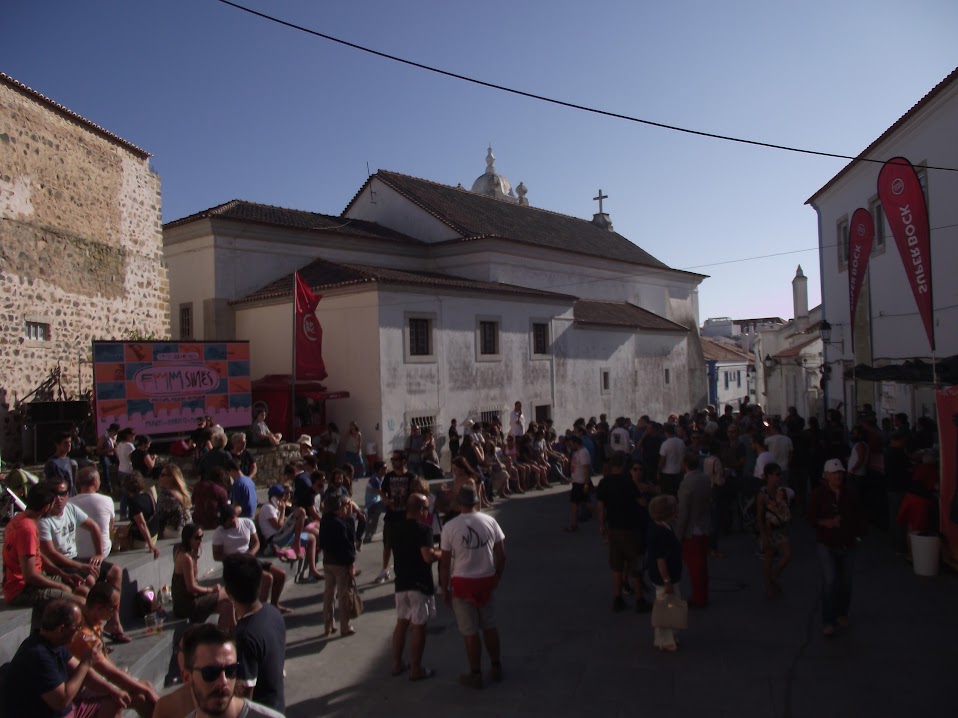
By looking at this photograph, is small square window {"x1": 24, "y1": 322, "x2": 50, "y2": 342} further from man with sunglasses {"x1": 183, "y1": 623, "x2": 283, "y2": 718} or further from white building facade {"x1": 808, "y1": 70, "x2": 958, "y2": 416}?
white building facade {"x1": 808, "y1": 70, "x2": 958, "y2": 416}

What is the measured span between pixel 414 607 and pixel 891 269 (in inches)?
616

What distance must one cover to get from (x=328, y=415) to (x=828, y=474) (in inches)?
600

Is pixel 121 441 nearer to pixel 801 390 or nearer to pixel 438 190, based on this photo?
pixel 438 190

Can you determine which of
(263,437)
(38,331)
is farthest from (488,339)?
(38,331)

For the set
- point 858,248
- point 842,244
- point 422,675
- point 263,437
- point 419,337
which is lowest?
point 422,675

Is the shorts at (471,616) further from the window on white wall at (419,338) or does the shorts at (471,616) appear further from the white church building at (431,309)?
the window on white wall at (419,338)

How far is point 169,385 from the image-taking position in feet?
52.3

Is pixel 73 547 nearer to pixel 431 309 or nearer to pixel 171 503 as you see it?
pixel 171 503

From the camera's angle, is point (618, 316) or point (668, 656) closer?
point (668, 656)

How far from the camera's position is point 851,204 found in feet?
66.4

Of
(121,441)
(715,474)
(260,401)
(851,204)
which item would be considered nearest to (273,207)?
(260,401)

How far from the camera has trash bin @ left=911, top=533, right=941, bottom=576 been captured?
877 centimetres

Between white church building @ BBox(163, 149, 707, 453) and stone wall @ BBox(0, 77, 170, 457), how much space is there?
3.49 meters

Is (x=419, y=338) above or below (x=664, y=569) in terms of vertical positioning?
above
